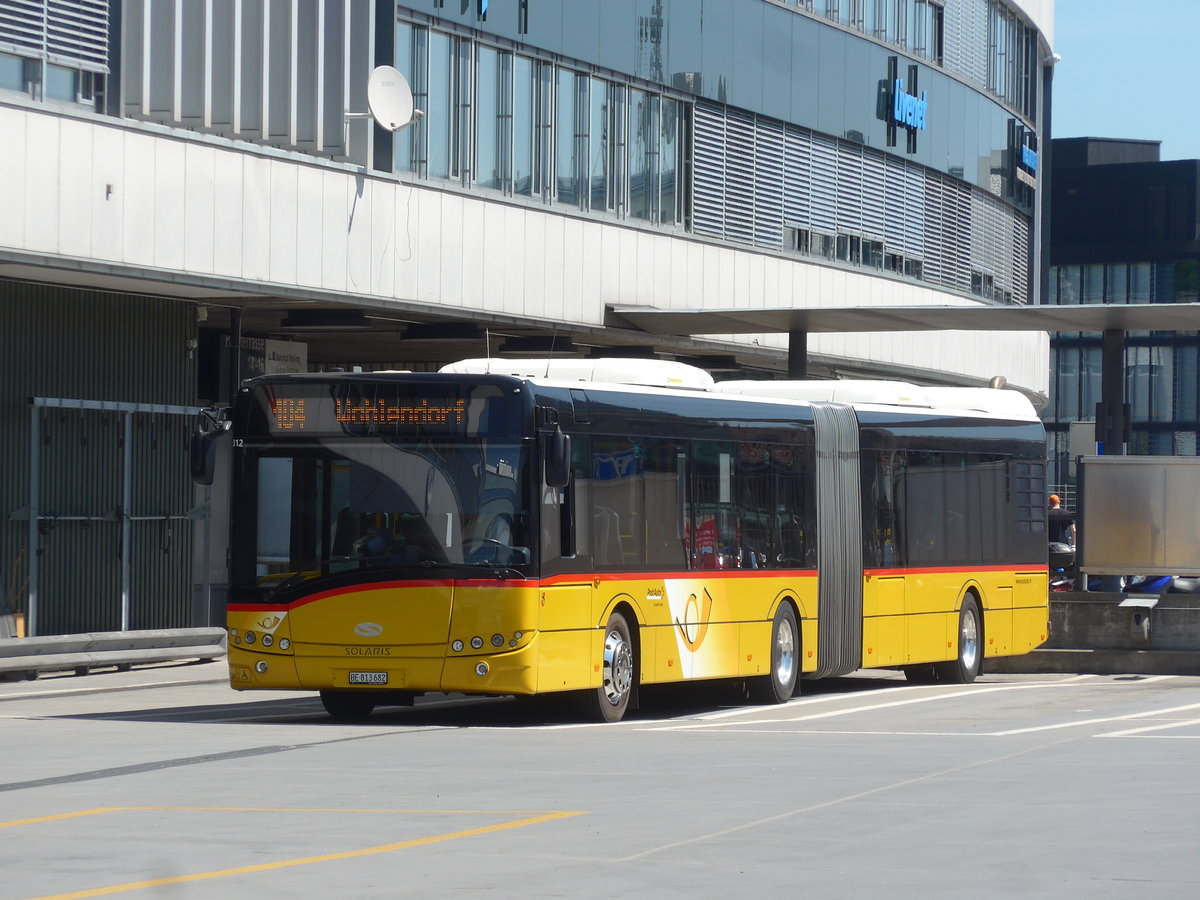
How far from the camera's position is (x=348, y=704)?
17.7m

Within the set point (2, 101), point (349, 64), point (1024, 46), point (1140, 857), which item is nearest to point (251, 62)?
point (349, 64)

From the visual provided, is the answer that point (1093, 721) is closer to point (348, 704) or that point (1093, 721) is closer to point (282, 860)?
point (348, 704)

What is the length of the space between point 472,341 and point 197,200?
757cm

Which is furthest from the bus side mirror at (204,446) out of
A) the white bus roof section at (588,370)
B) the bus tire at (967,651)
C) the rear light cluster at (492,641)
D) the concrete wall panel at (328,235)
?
the bus tire at (967,651)

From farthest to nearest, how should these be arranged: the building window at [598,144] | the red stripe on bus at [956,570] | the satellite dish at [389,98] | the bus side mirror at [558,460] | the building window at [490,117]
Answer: the building window at [598,144]
the building window at [490,117]
the satellite dish at [389,98]
the red stripe on bus at [956,570]
the bus side mirror at [558,460]

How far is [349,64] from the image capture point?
27531 mm

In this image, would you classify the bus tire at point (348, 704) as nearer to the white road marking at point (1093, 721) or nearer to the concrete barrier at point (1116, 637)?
the white road marking at point (1093, 721)

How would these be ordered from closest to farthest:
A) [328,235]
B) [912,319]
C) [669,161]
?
1. [328,235]
2. [912,319]
3. [669,161]

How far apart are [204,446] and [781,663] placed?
595 cm

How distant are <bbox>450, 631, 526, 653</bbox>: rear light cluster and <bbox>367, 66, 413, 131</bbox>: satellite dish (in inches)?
475

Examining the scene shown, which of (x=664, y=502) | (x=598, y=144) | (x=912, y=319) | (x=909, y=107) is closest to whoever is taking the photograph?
(x=664, y=502)

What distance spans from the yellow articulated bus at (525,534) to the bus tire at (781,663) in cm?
3

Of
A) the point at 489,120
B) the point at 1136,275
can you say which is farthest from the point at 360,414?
the point at 1136,275

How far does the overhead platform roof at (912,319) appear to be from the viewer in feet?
93.7
